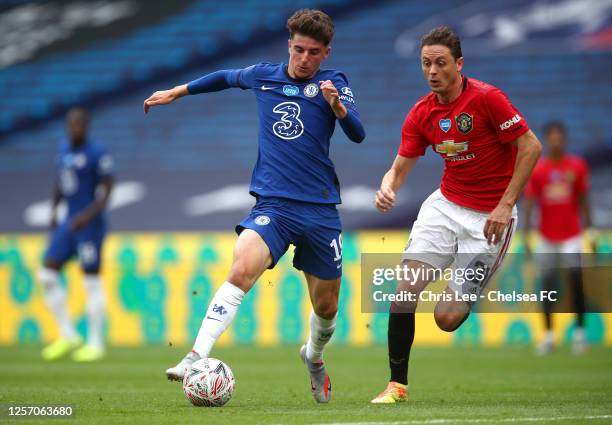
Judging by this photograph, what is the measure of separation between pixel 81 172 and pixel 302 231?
631 cm

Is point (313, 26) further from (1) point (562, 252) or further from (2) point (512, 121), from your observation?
(1) point (562, 252)

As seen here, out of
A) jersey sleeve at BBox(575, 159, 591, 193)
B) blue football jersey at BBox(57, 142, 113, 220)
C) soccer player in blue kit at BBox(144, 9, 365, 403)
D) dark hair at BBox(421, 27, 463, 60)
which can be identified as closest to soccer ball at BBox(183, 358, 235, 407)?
soccer player in blue kit at BBox(144, 9, 365, 403)

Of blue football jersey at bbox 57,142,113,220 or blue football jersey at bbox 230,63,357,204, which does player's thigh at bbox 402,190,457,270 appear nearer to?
blue football jersey at bbox 230,63,357,204

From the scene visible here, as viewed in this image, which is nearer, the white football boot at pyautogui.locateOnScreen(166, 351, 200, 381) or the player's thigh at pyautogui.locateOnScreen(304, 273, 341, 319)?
the white football boot at pyautogui.locateOnScreen(166, 351, 200, 381)

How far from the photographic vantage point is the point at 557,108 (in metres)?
20.0

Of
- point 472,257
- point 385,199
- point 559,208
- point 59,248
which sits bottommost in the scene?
point 472,257

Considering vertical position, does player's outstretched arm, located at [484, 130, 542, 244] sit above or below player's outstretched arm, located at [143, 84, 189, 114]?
below

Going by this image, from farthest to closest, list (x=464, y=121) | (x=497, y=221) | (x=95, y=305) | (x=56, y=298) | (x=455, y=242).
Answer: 1. (x=95, y=305)
2. (x=56, y=298)
3. (x=455, y=242)
4. (x=464, y=121)
5. (x=497, y=221)

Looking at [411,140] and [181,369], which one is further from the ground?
[411,140]

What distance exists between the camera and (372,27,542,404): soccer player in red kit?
6863 mm

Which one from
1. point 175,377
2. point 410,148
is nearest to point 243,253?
point 175,377

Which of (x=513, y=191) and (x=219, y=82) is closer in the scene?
(x=513, y=191)

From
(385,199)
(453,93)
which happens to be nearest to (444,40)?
(453,93)

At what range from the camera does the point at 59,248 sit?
12578 mm
